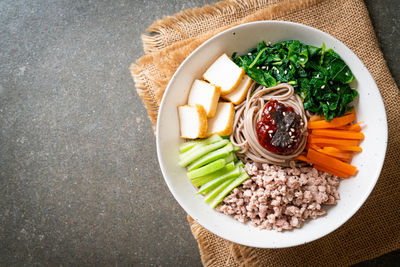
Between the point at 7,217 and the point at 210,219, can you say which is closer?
the point at 210,219

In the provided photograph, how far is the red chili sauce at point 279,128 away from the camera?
288 cm

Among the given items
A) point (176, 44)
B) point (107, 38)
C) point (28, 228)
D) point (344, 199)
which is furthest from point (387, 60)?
point (28, 228)

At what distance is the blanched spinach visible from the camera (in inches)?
118

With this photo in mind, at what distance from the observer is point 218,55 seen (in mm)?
3223

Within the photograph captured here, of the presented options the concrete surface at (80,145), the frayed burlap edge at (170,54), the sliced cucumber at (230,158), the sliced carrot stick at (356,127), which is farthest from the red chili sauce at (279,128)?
the concrete surface at (80,145)

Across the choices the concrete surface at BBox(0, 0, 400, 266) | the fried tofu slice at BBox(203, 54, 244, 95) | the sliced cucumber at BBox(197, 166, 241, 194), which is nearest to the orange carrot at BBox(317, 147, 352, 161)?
the sliced cucumber at BBox(197, 166, 241, 194)

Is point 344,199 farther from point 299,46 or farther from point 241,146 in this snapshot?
point 299,46

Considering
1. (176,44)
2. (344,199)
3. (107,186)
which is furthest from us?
(107,186)

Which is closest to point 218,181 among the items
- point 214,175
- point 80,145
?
point 214,175

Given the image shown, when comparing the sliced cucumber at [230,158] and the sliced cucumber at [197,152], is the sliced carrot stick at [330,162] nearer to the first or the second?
the sliced cucumber at [230,158]

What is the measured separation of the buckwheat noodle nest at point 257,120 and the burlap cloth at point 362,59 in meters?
0.91

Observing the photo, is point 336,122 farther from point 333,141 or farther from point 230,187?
point 230,187

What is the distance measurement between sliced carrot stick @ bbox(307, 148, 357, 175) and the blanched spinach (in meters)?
0.38

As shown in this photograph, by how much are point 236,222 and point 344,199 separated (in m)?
1.10
